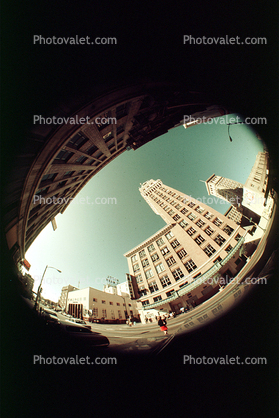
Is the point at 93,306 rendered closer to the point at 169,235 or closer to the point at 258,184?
the point at 258,184

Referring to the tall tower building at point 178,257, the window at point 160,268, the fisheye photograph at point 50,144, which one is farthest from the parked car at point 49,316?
the window at point 160,268

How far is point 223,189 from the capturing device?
20.0 ft

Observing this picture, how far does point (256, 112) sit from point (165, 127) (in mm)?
5793

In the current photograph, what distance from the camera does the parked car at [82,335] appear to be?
357 cm

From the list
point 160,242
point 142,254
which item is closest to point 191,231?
point 160,242

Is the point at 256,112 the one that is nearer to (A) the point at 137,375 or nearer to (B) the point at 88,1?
(B) the point at 88,1

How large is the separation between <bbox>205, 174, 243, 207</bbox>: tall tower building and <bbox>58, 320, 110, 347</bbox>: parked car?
7648 mm

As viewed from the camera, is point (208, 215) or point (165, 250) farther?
point (165, 250)

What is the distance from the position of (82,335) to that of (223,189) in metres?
8.17

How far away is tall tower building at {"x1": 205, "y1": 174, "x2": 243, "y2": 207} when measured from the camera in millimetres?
6148

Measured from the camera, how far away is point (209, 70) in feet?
8.91

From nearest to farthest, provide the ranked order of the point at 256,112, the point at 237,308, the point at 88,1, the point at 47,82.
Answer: the point at 88,1
the point at 47,82
the point at 256,112
the point at 237,308

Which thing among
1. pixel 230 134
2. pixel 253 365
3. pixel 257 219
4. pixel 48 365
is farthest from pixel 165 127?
pixel 48 365

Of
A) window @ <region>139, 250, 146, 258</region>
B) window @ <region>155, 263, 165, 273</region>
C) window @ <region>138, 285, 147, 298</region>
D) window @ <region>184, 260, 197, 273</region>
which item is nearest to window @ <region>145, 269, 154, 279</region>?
window @ <region>155, 263, 165, 273</region>
